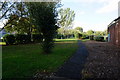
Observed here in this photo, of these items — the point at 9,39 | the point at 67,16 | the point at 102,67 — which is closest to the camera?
the point at 102,67

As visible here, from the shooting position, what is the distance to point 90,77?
432 centimetres

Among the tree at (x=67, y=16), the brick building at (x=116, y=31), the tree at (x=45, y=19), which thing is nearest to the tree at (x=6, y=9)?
the tree at (x=45, y=19)

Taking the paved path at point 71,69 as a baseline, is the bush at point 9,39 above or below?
above

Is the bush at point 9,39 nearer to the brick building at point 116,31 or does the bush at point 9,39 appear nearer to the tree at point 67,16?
the brick building at point 116,31

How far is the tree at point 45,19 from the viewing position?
8961 mm

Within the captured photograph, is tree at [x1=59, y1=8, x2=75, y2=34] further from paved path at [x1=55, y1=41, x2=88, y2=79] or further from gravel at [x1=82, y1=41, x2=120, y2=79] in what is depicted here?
paved path at [x1=55, y1=41, x2=88, y2=79]

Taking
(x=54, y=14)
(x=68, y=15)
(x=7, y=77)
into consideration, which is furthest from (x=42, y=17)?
(x=68, y=15)

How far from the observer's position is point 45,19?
903 centimetres

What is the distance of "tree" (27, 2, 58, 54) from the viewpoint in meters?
8.96

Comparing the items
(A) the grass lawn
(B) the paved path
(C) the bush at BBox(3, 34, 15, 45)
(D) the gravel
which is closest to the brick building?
(D) the gravel

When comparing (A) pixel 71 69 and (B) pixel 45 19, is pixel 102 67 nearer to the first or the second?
(A) pixel 71 69

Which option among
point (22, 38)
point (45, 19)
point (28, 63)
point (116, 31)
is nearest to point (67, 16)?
point (22, 38)

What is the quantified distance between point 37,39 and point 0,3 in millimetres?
11472

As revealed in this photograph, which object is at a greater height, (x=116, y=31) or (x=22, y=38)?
(x=116, y=31)
